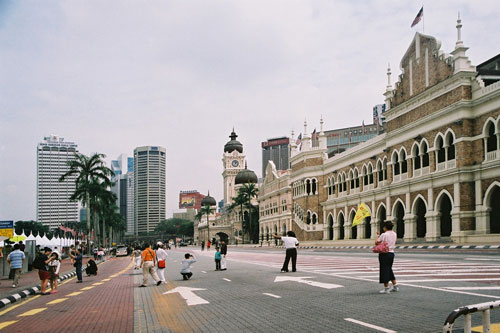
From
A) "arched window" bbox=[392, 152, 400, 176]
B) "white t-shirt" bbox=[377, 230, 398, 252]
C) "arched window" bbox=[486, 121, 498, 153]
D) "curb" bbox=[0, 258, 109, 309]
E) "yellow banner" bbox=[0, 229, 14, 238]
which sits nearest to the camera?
"white t-shirt" bbox=[377, 230, 398, 252]

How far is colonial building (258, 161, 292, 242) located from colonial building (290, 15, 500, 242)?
23.3 m

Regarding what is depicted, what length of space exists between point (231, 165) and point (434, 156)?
120739mm

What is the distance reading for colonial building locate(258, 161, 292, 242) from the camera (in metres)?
80.9

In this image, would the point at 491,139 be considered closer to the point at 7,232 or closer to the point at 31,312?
the point at 7,232

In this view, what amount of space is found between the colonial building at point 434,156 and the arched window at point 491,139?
0.19 feet

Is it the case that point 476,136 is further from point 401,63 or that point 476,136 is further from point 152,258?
point 152,258

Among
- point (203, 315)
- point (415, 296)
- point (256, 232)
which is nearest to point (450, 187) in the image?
point (415, 296)

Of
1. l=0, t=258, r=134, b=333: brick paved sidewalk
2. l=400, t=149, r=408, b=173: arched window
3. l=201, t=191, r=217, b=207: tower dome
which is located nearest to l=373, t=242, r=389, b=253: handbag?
l=0, t=258, r=134, b=333: brick paved sidewalk

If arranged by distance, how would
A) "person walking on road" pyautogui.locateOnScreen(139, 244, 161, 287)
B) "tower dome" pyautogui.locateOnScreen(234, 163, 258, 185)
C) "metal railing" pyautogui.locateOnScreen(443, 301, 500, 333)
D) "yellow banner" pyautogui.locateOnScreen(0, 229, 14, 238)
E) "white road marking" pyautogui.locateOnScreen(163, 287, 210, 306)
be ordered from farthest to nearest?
"tower dome" pyautogui.locateOnScreen(234, 163, 258, 185) < "yellow banner" pyautogui.locateOnScreen(0, 229, 14, 238) < "person walking on road" pyautogui.locateOnScreen(139, 244, 161, 287) < "white road marking" pyautogui.locateOnScreen(163, 287, 210, 306) < "metal railing" pyautogui.locateOnScreen(443, 301, 500, 333)

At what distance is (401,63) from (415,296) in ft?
120

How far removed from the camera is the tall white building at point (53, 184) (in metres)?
129

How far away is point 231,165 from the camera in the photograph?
158250 millimetres

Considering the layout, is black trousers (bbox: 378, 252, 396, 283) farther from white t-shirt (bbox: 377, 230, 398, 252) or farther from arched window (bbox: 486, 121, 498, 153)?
arched window (bbox: 486, 121, 498, 153)

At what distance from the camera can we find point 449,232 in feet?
125
